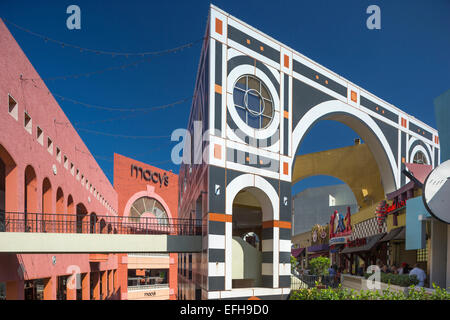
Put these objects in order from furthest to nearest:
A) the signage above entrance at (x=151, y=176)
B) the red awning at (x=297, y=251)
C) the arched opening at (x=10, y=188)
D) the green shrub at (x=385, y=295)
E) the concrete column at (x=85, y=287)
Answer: the red awning at (x=297, y=251) → the signage above entrance at (x=151, y=176) → the concrete column at (x=85, y=287) → the arched opening at (x=10, y=188) → the green shrub at (x=385, y=295)

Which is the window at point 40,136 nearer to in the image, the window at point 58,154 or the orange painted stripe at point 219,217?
the window at point 58,154

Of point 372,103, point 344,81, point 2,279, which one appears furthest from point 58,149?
point 372,103

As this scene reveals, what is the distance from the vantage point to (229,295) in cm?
1441

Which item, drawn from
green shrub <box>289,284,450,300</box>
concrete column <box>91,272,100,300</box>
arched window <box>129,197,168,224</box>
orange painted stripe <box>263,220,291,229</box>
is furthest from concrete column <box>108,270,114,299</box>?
green shrub <box>289,284,450,300</box>

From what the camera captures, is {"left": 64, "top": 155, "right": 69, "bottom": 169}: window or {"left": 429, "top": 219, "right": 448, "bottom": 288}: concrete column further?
{"left": 64, "top": 155, "right": 69, "bottom": 169}: window

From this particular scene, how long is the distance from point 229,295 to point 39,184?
9.21 m

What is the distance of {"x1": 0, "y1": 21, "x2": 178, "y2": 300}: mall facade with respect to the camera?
541 inches

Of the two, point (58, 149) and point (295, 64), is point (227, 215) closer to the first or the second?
point (295, 64)

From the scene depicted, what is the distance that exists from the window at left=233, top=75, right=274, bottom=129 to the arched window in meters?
25.3

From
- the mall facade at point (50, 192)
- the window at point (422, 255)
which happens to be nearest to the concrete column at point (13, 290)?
the mall facade at point (50, 192)

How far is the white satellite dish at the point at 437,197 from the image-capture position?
12258mm

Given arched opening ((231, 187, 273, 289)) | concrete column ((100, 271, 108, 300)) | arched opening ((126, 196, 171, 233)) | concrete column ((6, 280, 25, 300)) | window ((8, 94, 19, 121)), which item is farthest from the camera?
arched opening ((126, 196, 171, 233))

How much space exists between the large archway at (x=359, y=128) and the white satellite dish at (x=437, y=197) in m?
6.84

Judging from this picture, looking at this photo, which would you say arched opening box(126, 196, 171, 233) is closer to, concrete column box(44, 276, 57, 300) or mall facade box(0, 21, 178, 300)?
mall facade box(0, 21, 178, 300)
